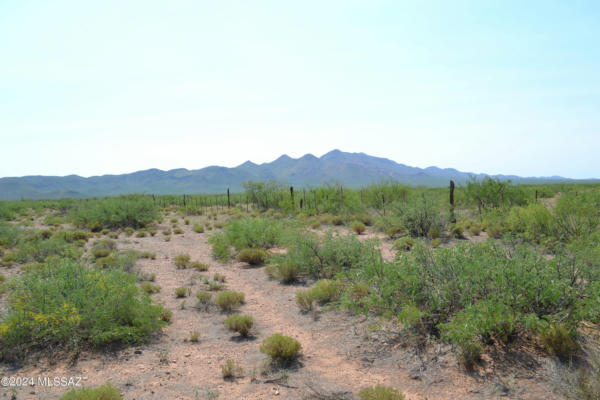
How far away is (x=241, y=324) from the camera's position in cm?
702

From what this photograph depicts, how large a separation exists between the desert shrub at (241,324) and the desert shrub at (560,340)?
5.05m

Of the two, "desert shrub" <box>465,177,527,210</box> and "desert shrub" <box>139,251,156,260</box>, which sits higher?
"desert shrub" <box>465,177,527,210</box>

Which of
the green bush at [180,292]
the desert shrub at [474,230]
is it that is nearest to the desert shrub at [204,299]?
the green bush at [180,292]

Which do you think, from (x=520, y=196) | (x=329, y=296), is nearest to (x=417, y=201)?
(x=520, y=196)

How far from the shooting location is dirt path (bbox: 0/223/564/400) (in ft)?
15.2

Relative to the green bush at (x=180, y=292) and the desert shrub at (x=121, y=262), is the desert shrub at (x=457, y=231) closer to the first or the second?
the green bush at (x=180, y=292)

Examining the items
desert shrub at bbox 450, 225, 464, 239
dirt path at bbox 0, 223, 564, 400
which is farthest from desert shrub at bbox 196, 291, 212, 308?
desert shrub at bbox 450, 225, 464, 239

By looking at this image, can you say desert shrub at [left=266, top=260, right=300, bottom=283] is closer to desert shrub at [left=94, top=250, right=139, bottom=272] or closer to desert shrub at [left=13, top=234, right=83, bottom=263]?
desert shrub at [left=94, top=250, right=139, bottom=272]

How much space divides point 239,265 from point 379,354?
852cm

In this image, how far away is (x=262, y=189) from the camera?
3831cm

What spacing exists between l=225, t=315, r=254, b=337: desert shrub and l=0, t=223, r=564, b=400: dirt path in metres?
0.18

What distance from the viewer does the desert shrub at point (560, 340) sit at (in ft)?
14.8

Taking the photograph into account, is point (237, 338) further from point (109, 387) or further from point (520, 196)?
point (520, 196)

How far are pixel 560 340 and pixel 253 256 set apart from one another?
1019 centimetres
